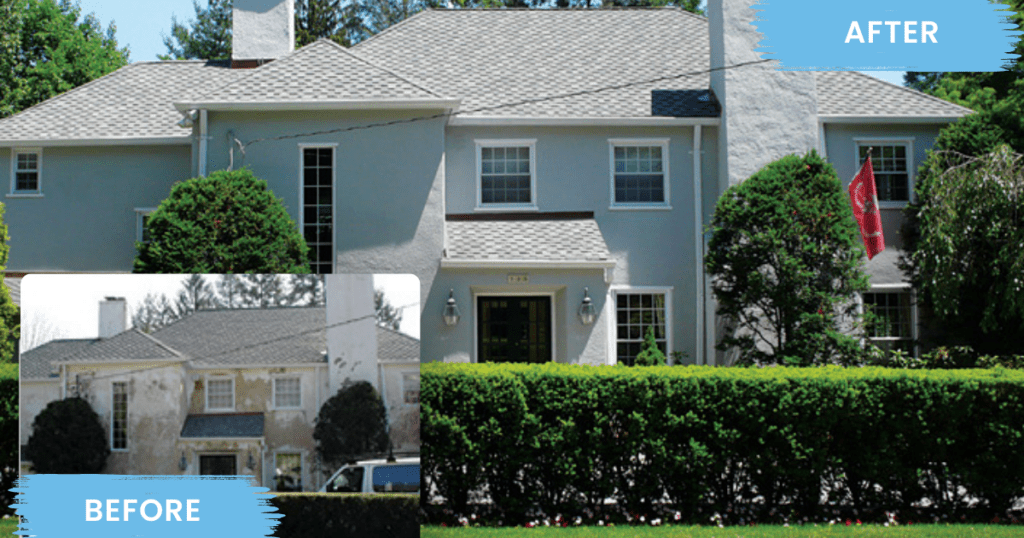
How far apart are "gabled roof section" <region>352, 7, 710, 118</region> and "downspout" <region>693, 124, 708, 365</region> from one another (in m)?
1.28

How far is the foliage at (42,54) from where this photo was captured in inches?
1094

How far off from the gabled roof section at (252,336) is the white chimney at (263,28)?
52.5ft

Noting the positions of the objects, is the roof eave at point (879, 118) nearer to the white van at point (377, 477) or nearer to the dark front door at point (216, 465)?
the white van at point (377, 477)

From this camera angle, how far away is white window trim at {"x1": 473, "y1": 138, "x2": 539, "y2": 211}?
1783 centimetres

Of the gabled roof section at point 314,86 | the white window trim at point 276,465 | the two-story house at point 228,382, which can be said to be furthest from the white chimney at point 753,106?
the white window trim at point 276,465

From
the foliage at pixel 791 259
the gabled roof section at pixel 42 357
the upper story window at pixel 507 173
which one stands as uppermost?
the upper story window at pixel 507 173

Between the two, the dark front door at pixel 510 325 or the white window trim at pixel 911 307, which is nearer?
the dark front door at pixel 510 325

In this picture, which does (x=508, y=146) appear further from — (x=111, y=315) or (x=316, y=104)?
(x=111, y=315)

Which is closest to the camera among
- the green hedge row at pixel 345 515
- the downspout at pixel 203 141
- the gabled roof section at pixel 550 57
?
the green hedge row at pixel 345 515

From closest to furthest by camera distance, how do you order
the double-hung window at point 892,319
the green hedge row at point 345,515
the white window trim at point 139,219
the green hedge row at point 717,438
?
the green hedge row at point 345,515 → the green hedge row at point 717,438 → the double-hung window at point 892,319 → the white window trim at point 139,219

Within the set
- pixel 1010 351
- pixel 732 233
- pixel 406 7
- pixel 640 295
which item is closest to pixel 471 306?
pixel 640 295

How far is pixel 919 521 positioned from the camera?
9469 millimetres

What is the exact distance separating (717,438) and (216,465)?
5697mm

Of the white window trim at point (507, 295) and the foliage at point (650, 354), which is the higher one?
the white window trim at point (507, 295)
